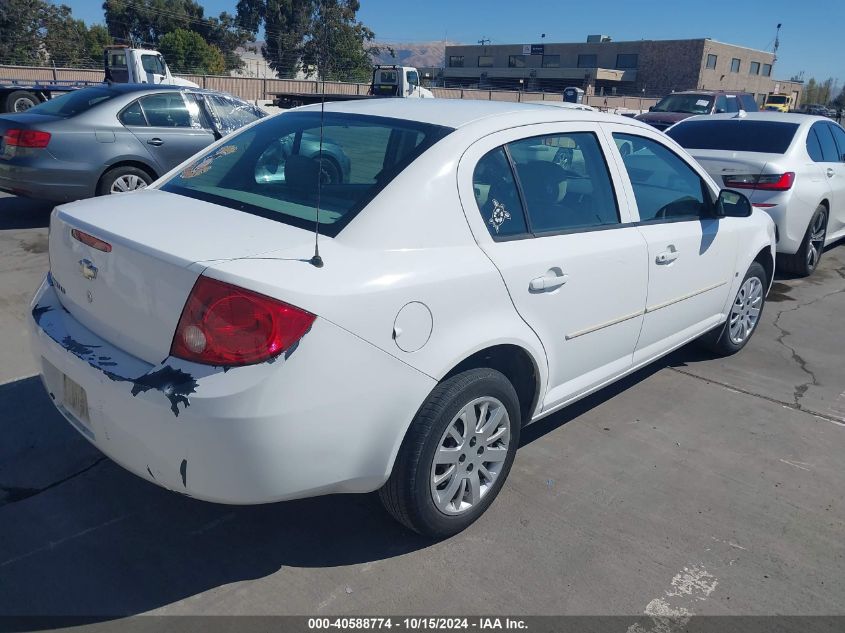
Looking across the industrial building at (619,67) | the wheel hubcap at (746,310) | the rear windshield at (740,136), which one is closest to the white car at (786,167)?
the rear windshield at (740,136)

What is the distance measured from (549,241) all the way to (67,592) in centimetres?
237

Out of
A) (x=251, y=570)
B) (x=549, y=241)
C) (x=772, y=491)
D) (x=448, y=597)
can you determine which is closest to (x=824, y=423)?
(x=772, y=491)

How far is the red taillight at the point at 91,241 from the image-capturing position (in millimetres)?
2678

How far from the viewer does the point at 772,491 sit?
11.6 ft

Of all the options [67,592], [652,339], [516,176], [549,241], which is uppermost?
[516,176]

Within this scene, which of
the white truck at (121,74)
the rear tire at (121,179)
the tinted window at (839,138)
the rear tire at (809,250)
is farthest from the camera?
the white truck at (121,74)

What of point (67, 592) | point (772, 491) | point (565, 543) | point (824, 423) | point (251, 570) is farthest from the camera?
point (824, 423)

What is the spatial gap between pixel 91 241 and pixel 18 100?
1811 centimetres

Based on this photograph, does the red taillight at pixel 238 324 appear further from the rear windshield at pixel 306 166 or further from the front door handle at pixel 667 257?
the front door handle at pixel 667 257

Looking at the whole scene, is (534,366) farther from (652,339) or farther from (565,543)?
(652,339)

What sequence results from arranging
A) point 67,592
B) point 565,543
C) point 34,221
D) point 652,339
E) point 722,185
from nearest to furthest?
point 67,592, point 565,543, point 652,339, point 722,185, point 34,221

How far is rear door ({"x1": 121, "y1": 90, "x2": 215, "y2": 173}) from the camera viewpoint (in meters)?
8.12

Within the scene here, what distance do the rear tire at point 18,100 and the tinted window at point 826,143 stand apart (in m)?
16.8

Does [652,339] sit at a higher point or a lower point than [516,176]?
lower
